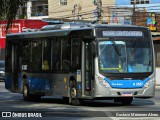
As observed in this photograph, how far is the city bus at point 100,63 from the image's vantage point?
1895 cm

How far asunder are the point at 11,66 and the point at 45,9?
207 feet

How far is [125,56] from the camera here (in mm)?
19219

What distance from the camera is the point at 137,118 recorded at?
48.2 feet

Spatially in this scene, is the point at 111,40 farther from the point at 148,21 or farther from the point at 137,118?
the point at 148,21

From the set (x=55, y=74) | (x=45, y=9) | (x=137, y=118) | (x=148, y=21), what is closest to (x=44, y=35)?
(x=55, y=74)

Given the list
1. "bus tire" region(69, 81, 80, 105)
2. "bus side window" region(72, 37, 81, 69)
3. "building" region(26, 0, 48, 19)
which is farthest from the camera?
"building" region(26, 0, 48, 19)

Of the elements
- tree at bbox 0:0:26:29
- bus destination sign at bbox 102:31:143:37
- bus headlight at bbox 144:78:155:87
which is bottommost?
bus headlight at bbox 144:78:155:87

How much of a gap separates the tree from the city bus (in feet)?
14.8

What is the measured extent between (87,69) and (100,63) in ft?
1.96

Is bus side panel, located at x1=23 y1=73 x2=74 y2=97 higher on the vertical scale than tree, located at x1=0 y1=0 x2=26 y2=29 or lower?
lower

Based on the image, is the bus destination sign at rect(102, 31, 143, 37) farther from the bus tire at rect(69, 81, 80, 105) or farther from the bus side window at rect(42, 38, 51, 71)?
the bus side window at rect(42, 38, 51, 71)

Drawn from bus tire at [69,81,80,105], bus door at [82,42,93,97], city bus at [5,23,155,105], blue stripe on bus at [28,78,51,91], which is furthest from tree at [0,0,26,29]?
blue stripe on bus at [28,78,51,91]

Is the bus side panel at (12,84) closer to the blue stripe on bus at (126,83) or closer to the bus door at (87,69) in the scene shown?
the bus door at (87,69)

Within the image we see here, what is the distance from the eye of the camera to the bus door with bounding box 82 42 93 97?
19.1 metres
